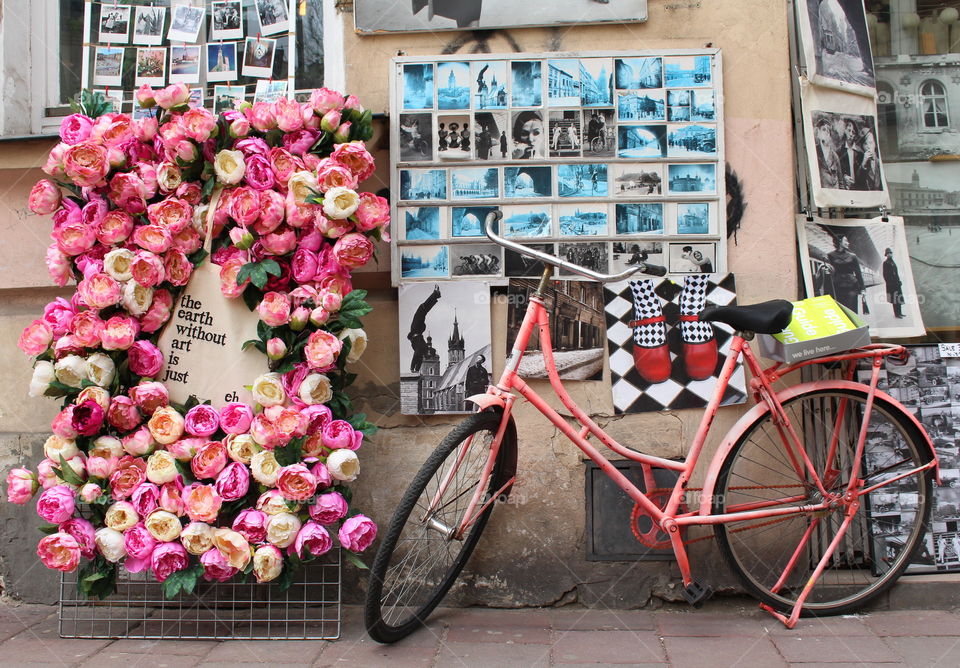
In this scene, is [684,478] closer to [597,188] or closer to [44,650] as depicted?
[597,188]

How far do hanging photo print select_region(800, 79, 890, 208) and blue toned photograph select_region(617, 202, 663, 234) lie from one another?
602 mm

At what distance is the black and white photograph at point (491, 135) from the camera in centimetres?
325

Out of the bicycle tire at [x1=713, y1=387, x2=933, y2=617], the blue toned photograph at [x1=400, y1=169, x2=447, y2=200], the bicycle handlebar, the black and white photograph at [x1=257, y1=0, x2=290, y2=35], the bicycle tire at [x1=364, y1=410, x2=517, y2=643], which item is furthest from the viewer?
the black and white photograph at [x1=257, y1=0, x2=290, y2=35]

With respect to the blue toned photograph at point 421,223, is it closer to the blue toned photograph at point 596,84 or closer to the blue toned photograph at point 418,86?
the blue toned photograph at point 418,86

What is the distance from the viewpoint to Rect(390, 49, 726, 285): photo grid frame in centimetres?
324

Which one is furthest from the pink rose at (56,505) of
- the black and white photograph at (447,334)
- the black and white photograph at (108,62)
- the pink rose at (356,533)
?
the black and white photograph at (108,62)

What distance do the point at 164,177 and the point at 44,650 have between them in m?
1.65

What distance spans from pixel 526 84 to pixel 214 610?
2.28 metres

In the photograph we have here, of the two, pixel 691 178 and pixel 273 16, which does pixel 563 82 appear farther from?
pixel 273 16

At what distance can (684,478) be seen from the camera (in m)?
2.91

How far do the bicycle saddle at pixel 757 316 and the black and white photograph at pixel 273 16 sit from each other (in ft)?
6.78

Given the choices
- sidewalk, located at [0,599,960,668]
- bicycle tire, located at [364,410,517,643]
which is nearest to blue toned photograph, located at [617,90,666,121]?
bicycle tire, located at [364,410,517,643]

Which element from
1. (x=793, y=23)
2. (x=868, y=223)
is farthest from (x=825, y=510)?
(x=793, y=23)

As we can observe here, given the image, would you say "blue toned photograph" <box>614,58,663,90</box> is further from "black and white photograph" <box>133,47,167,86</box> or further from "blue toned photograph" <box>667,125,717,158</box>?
"black and white photograph" <box>133,47,167,86</box>
